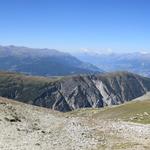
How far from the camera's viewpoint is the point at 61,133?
40531mm

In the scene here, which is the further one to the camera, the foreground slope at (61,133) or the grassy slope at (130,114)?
the grassy slope at (130,114)

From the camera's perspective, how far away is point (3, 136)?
3719cm

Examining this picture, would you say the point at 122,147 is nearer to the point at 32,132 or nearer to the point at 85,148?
the point at 85,148

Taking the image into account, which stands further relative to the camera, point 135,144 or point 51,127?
point 51,127

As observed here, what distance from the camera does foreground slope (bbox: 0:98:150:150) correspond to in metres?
35.6

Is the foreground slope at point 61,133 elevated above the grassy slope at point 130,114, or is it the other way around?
the foreground slope at point 61,133

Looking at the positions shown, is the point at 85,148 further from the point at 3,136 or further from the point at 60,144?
the point at 3,136

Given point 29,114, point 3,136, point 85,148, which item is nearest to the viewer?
point 85,148

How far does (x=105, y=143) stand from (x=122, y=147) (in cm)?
219

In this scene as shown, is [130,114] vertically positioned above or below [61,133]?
below

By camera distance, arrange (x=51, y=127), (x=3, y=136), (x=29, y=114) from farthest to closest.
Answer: (x=29, y=114) → (x=51, y=127) → (x=3, y=136)

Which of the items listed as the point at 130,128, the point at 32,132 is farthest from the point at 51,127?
the point at 130,128

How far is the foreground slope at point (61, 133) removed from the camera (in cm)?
3559

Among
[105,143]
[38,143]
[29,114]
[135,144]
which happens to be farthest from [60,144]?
[29,114]
